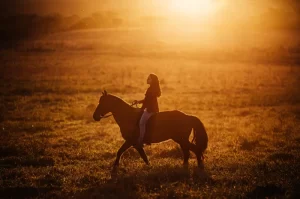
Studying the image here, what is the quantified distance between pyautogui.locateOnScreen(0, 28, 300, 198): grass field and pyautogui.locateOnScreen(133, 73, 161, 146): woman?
1.10 meters

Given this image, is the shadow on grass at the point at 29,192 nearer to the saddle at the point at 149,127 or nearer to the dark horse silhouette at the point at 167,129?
the dark horse silhouette at the point at 167,129

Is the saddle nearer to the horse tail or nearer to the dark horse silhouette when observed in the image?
the dark horse silhouette

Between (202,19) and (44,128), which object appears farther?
(202,19)

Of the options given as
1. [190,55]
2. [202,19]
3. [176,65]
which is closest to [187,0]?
[202,19]

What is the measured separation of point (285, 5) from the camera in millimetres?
113188

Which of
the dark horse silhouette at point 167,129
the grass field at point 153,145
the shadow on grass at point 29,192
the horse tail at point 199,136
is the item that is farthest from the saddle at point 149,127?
the shadow on grass at point 29,192

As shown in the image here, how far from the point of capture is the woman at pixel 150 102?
967 centimetres

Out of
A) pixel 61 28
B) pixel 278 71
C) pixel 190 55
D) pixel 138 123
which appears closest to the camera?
pixel 138 123

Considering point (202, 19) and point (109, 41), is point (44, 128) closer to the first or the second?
point (109, 41)

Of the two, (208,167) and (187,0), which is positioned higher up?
(187,0)

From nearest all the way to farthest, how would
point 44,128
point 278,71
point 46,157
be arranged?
point 46,157
point 44,128
point 278,71

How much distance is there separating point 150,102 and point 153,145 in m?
4.13

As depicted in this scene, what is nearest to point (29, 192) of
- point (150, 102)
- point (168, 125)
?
point (150, 102)

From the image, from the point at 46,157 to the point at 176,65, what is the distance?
123 feet
